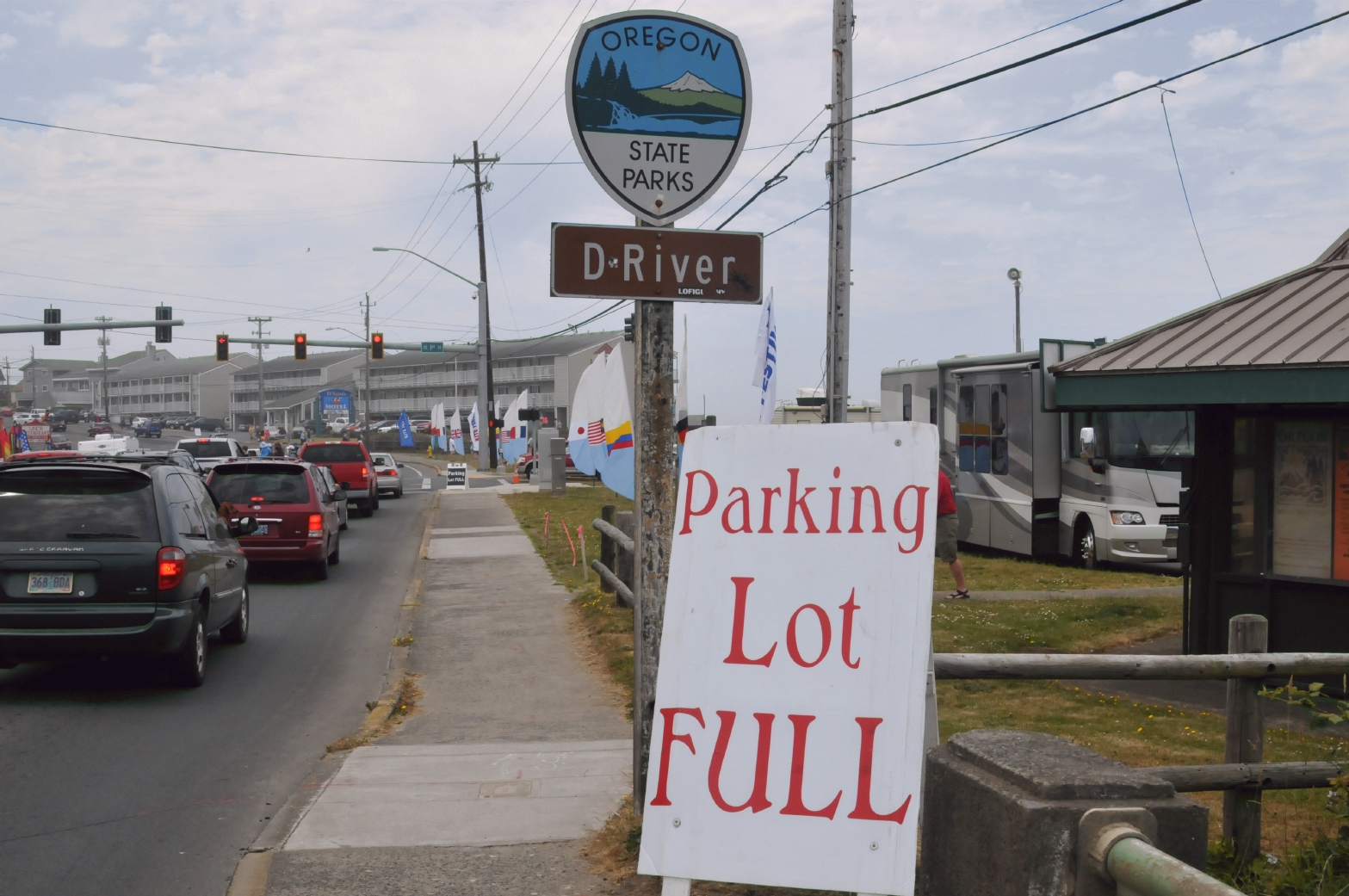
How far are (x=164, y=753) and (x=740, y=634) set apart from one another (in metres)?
5.79

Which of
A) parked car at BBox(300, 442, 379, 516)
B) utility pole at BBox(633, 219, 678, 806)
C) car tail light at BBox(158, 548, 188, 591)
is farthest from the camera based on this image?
parked car at BBox(300, 442, 379, 516)

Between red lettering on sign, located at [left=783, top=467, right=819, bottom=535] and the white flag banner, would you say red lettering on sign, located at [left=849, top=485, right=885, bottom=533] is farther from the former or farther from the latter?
the white flag banner

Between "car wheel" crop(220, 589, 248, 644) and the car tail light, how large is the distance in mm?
2526

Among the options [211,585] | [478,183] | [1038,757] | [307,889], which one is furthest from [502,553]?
[478,183]

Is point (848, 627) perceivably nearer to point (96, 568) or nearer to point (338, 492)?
point (96, 568)

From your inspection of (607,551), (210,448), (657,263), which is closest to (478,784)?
(657,263)

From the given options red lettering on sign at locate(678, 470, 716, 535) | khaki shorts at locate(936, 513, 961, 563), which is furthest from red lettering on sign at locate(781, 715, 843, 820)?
khaki shorts at locate(936, 513, 961, 563)

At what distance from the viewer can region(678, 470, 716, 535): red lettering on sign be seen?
3.53 meters

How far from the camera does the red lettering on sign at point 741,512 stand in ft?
11.4

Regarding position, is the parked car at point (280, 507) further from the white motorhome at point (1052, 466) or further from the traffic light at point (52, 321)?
the traffic light at point (52, 321)

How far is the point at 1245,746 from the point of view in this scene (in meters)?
4.85

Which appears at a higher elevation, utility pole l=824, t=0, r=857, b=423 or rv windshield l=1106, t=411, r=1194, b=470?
utility pole l=824, t=0, r=857, b=423

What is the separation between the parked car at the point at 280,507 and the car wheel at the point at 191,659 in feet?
23.7

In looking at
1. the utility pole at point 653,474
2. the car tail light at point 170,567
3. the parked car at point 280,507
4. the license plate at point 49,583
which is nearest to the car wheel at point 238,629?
the car tail light at point 170,567
